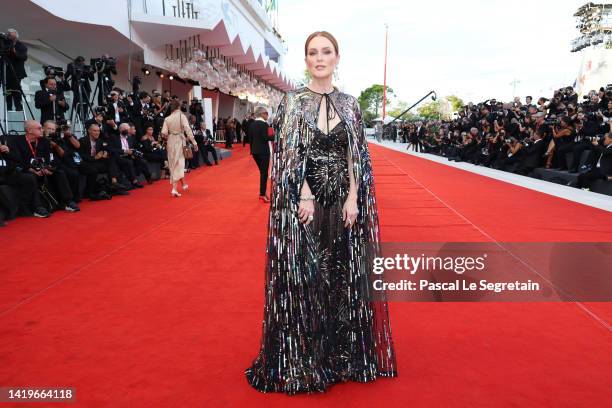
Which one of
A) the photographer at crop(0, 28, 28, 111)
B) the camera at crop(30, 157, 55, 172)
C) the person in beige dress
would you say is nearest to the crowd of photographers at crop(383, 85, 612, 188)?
the person in beige dress

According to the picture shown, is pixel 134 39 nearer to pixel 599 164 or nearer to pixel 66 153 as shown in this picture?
pixel 66 153

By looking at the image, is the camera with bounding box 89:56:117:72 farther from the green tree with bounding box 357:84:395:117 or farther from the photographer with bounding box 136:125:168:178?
the green tree with bounding box 357:84:395:117

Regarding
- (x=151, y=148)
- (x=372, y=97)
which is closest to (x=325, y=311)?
(x=151, y=148)

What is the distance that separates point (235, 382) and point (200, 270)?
194 cm

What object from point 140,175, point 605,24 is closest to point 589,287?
point 140,175

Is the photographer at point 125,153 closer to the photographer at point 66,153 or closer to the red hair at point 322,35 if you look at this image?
the photographer at point 66,153

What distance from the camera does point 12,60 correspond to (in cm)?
811

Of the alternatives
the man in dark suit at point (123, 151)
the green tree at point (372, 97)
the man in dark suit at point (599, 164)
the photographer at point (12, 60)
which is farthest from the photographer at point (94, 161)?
the green tree at point (372, 97)

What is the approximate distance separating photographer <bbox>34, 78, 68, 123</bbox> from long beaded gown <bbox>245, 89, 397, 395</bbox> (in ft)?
24.5

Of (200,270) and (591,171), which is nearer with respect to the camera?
(200,270)

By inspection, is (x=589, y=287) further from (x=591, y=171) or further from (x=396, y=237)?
(x=591, y=171)

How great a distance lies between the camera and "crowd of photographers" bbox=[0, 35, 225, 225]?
6457 mm

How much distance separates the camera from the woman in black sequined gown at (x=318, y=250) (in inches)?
86.3

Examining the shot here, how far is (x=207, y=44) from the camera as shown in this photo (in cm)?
1875
